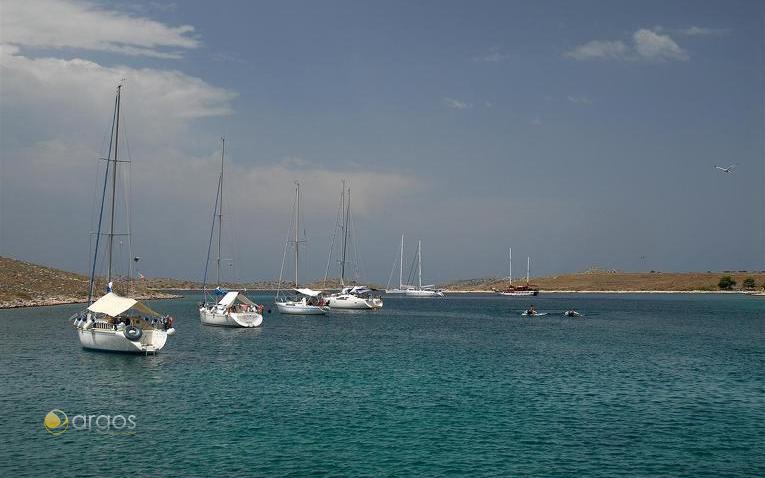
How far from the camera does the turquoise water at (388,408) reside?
26094 mm

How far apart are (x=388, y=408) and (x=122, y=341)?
28.5 m

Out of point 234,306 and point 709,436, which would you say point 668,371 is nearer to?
point 709,436

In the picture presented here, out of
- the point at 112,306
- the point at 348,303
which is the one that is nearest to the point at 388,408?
the point at 112,306

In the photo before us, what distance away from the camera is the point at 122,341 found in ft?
177

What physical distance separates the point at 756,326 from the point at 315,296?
7212 centimetres

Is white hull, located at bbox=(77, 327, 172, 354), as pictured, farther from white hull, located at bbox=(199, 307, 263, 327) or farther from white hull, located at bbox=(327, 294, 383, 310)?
white hull, located at bbox=(327, 294, 383, 310)

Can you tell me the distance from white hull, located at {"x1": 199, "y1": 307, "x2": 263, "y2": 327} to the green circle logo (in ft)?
176

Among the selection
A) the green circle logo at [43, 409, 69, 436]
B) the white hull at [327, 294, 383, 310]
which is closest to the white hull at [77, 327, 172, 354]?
the green circle logo at [43, 409, 69, 436]

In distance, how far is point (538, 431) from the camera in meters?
31.2

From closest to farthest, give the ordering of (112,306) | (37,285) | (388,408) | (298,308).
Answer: (388,408)
(112,306)
(298,308)
(37,285)

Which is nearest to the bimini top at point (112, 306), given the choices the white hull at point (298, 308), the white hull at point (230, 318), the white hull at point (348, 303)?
the white hull at point (230, 318)

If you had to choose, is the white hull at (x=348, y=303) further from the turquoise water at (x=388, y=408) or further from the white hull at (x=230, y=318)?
the turquoise water at (x=388, y=408)

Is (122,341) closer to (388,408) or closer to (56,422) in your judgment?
(56,422)

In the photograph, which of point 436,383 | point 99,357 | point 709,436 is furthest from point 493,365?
point 99,357
